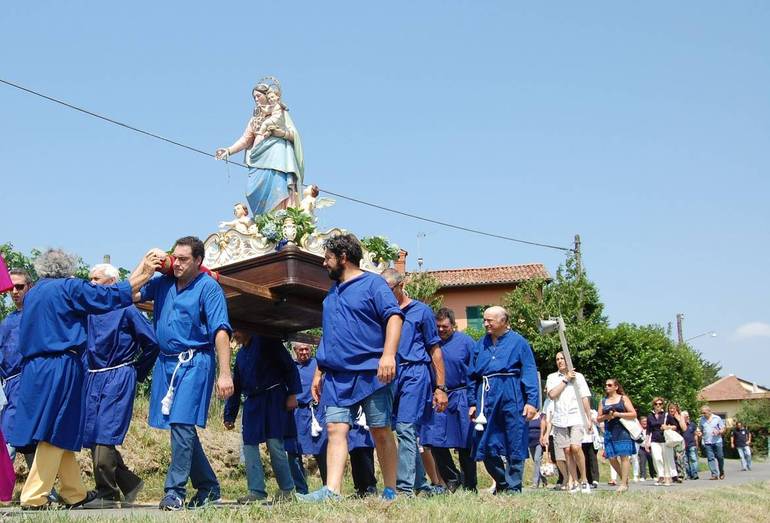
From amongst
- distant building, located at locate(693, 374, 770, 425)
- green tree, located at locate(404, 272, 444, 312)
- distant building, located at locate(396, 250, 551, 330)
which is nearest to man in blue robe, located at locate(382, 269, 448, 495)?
green tree, located at locate(404, 272, 444, 312)

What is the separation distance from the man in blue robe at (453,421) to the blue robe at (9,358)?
3.96 meters

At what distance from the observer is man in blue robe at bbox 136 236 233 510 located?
6.73m

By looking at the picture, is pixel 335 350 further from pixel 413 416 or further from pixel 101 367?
pixel 101 367

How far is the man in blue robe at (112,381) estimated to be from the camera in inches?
305

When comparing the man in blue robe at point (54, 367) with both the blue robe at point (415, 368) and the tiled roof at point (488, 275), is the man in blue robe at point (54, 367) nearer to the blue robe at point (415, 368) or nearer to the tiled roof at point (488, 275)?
the blue robe at point (415, 368)

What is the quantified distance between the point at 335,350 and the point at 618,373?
30909 millimetres

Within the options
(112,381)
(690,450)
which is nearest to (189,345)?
(112,381)

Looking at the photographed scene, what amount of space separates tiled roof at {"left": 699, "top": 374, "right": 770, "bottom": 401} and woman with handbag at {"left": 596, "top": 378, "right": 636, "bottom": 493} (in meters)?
67.1

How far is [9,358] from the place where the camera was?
887 centimetres

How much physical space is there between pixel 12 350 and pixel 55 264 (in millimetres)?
2176

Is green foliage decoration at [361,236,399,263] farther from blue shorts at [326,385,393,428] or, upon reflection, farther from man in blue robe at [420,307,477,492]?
blue shorts at [326,385,393,428]

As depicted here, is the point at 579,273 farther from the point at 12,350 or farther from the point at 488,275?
the point at 12,350

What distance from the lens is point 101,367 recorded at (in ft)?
26.1

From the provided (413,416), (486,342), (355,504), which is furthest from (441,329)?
(355,504)
